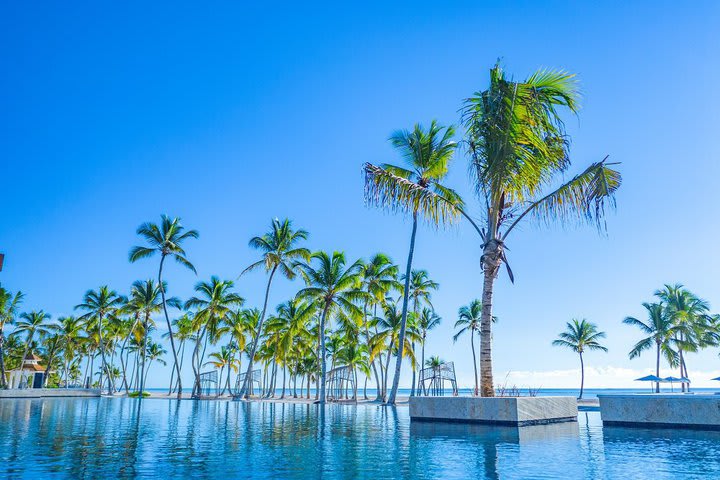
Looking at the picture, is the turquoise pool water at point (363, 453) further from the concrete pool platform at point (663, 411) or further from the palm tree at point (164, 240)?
the palm tree at point (164, 240)

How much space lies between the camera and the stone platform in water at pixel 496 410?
49.1 ft

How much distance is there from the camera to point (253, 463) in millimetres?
8906

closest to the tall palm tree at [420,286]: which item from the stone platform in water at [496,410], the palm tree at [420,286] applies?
the palm tree at [420,286]

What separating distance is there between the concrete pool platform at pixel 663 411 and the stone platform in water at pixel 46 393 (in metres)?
45.5

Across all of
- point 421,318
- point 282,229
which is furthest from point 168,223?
point 421,318

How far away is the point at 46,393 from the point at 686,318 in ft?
192

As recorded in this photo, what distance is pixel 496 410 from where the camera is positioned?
1523 centimetres

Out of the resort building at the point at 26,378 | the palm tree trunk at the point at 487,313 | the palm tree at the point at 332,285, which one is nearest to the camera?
the palm tree trunk at the point at 487,313

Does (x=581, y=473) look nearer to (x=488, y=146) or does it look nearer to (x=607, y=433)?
(x=607, y=433)

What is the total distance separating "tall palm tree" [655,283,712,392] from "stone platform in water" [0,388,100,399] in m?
55.1

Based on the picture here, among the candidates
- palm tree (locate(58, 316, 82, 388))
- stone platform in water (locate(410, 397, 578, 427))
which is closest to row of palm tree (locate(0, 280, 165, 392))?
palm tree (locate(58, 316, 82, 388))

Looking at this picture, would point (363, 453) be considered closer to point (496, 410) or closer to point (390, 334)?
point (496, 410)

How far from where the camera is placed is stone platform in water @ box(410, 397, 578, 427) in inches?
589

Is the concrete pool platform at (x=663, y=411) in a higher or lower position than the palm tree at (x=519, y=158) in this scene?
lower
